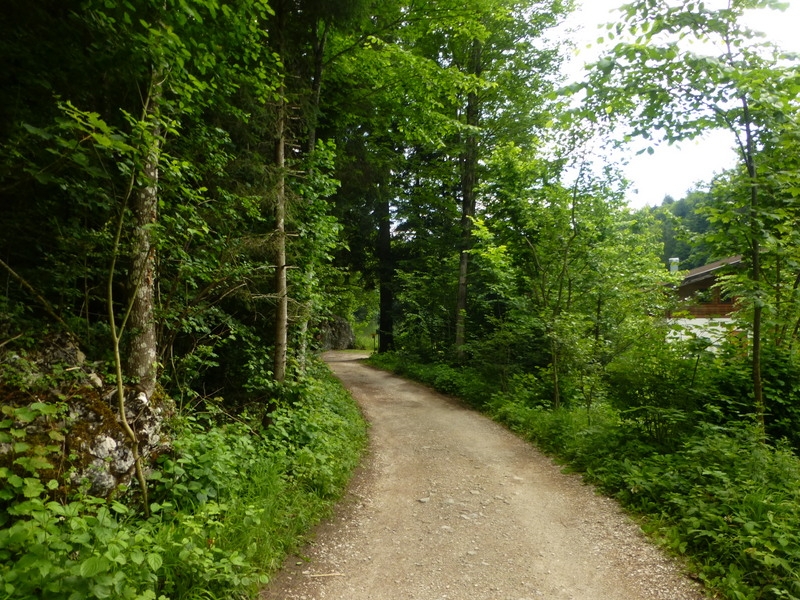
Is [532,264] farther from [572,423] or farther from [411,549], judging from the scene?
[411,549]

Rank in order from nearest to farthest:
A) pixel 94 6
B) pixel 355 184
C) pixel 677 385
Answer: pixel 94 6 < pixel 677 385 < pixel 355 184

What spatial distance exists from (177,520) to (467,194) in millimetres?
13469

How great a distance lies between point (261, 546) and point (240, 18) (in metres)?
5.68

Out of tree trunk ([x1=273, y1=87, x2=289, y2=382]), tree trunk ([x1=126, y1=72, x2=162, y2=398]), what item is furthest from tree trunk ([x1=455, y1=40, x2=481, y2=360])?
tree trunk ([x1=126, y1=72, x2=162, y2=398])

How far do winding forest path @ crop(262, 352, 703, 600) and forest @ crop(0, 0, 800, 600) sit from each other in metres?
0.33

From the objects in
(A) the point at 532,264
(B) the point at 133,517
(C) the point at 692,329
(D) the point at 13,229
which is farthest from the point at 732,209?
(D) the point at 13,229

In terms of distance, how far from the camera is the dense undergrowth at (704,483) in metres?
3.40

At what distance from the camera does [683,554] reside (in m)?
3.81

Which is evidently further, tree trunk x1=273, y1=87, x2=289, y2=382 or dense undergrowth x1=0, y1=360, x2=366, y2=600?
tree trunk x1=273, y1=87, x2=289, y2=382

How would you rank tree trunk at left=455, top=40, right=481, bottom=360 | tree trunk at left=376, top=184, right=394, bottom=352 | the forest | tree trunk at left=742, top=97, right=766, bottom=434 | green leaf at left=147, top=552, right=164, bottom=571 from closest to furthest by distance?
green leaf at left=147, top=552, right=164, bottom=571, the forest, tree trunk at left=742, top=97, right=766, bottom=434, tree trunk at left=455, top=40, right=481, bottom=360, tree trunk at left=376, top=184, right=394, bottom=352

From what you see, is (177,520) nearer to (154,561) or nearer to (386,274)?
(154,561)

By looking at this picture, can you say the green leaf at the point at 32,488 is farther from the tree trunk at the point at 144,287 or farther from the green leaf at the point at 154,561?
the tree trunk at the point at 144,287

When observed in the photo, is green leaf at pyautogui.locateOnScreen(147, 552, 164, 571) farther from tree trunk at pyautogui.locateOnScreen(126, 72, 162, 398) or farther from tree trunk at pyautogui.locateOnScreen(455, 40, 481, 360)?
tree trunk at pyautogui.locateOnScreen(455, 40, 481, 360)

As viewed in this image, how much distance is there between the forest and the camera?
330 cm
